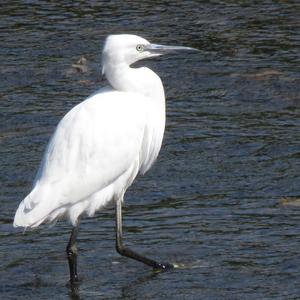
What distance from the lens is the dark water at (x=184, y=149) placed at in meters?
7.15

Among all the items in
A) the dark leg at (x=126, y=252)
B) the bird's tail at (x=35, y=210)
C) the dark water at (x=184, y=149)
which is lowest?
the dark water at (x=184, y=149)

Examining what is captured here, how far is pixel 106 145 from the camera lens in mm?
7430

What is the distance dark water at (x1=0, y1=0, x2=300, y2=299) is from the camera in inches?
282

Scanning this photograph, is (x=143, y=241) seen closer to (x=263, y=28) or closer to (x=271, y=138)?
(x=271, y=138)

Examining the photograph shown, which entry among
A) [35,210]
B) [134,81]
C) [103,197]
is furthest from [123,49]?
[35,210]

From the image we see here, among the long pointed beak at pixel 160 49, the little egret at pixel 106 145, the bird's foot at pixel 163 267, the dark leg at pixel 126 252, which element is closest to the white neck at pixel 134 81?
the little egret at pixel 106 145

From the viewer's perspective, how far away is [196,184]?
857 centimetres

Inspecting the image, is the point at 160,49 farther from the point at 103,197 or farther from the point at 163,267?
the point at 163,267

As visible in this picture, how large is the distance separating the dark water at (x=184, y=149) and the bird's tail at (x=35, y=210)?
0.39m

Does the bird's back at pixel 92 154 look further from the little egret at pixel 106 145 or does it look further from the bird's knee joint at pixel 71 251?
the bird's knee joint at pixel 71 251

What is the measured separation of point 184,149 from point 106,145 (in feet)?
6.54

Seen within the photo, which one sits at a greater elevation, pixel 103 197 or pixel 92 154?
pixel 92 154

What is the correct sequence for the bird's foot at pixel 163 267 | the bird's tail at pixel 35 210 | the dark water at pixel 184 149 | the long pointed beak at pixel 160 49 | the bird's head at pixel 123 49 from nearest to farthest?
the bird's tail at pixel 35 210 < the dark water at pixel 184 149 < the bird's foot at pixel 163 267 < the bird's head at pixel 123 49 < the long pointed beak at pixel 160 49

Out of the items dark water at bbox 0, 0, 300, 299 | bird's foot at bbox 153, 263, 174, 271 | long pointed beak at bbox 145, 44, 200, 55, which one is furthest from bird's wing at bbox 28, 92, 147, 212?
bird's foot at bbox 153, 263, 174, 271
